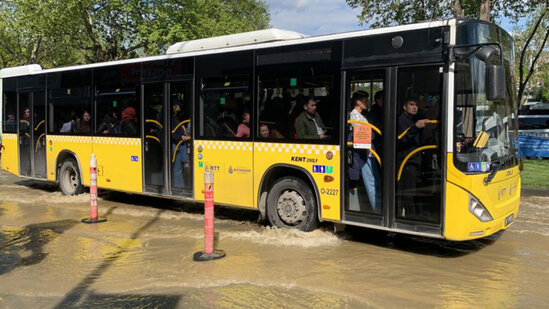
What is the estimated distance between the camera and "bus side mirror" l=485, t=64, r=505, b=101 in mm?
5527

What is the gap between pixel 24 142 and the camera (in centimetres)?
1302

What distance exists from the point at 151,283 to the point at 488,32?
16.8ft

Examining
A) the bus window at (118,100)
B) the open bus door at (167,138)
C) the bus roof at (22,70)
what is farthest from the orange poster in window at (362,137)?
the bus roof at (22,70)

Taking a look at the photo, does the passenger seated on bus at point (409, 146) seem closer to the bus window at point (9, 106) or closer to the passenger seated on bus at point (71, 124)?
the passenger seated on bus at point (71, 124)

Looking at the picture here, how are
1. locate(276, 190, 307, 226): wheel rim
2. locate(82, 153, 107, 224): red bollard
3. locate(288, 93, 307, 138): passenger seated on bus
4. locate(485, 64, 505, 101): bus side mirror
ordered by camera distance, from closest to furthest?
1. locate(485, 64, 505, 101): bus side mirror
2. locate(288, 93, 307, 138): passenger seated on bus
3. locate(276, 190, 307, 226): wheel rim
4. locate(82, 153, 107, 224): red bollard

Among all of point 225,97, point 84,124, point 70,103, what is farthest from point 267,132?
point 70,103

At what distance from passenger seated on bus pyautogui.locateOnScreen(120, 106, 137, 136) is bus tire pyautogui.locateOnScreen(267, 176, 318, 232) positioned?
3.76 m

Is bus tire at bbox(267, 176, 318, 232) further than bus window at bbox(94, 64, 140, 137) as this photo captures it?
No

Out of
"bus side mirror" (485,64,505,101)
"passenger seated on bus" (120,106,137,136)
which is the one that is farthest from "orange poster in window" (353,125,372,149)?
"passenger seated on bus" (120,106,137,136)

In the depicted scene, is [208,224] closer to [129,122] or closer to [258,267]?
[258,267]

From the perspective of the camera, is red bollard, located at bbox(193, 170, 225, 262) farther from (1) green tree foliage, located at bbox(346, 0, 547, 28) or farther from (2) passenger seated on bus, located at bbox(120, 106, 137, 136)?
(1) green tree foliage, located at bbox(346, 0, 547, 28)

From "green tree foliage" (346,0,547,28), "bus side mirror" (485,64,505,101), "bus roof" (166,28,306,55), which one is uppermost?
"green tree foliage" (346,0,547,28)

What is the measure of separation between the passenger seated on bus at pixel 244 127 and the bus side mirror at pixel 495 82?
149 inches

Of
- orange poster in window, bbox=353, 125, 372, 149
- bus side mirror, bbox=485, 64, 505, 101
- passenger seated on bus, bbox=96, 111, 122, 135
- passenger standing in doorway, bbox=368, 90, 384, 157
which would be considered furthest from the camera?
passenger seated on bus, bbox=96, 111, 122, 135
